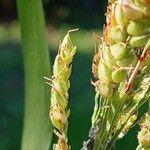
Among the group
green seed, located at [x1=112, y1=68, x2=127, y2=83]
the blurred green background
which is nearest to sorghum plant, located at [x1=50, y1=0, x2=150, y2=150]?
green seed, located at [x1=112, y1=68, x2=127, y2=83]

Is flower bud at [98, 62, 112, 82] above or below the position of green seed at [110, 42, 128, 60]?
below

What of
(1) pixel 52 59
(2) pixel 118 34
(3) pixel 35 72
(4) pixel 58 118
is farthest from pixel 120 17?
(1) pixel 52 59

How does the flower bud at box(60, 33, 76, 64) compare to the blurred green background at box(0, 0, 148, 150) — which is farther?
the blurred green background at box(0, 0, 148, 150)

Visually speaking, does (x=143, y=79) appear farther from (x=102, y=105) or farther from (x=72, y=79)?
(x=72, y=79)

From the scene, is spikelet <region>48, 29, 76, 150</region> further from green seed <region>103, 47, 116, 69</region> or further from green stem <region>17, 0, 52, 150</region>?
green stem <region>17, 0, 52, 150</region>

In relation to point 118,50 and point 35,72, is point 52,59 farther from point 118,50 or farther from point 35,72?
point 118,50

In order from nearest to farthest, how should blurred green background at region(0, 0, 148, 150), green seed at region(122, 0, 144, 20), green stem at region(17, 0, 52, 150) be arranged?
1. green seed at region(122, 0, 144, 20)
2. green stem at region(17, 0, 52, 150)
3. blurred green background at region(0, 0, 148, 150)

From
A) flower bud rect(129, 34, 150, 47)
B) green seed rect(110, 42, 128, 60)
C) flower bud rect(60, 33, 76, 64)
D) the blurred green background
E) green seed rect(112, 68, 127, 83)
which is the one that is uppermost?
flower bud rect(129, 34, 150, 47)

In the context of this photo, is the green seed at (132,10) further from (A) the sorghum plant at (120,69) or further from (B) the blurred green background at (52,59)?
(B) the blurred green background at (52,59)
